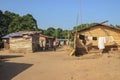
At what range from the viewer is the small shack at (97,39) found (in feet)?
100

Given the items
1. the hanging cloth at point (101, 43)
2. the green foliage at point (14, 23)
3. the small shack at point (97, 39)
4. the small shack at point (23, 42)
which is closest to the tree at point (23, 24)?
the green foliage at point (14, 23)

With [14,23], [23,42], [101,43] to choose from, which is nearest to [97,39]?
[101,43]

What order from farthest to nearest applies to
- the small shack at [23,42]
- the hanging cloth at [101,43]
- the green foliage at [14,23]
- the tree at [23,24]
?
the tree at [23,24], the green foliage at [14,23], the small shack at [23,42], the hanging cloth at [101,43]

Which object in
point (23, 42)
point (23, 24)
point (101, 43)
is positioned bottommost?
point (101, 43)

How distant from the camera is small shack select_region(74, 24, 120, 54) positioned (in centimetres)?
3052

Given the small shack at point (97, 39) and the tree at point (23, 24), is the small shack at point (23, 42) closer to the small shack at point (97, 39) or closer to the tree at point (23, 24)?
the small shack at point (97, 39)

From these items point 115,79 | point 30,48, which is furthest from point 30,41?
point 115,79

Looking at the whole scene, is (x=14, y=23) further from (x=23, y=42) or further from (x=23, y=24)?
(x=23, y=42)

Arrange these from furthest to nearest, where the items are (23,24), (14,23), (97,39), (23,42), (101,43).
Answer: (23,24) < (14,23) < (23,42) < (97,39) < (101,43)

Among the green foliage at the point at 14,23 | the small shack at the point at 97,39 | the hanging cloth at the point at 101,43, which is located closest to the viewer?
the hanging cloth at the point at 101,43

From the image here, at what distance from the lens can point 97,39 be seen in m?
30.9

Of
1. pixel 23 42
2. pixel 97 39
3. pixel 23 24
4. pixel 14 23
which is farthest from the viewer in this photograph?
pixel 23 24

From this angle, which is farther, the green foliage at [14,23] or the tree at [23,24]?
the tree at [23,24]

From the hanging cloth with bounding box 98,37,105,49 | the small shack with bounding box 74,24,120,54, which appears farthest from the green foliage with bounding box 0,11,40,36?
the hanging cloth with bounding box 98,37,105,49
